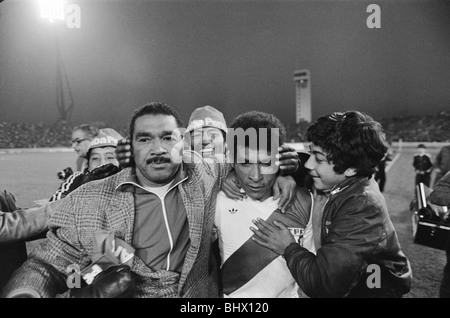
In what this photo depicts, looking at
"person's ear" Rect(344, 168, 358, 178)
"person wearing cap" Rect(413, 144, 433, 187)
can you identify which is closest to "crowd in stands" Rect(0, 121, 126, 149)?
"person wearing cap" Rect(413, 144, 433, 187)

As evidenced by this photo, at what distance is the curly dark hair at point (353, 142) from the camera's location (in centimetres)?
145

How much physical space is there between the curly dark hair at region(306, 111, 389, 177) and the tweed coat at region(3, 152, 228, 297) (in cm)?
63

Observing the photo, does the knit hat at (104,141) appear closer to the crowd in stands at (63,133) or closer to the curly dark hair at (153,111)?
the curly dark hair at (153,111)

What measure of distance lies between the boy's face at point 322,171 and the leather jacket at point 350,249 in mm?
44

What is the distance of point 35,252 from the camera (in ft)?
4.68

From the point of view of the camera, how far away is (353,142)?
1.45m

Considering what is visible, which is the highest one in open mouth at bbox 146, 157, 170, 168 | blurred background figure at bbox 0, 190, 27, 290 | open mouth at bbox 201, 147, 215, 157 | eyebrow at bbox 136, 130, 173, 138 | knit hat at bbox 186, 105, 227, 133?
knit hat at bbox 186, 105, 227, 133

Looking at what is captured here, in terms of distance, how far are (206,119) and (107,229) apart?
1.44m

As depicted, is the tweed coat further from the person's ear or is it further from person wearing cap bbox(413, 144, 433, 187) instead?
person wearing cap bbox(413, 144, 433, 187)

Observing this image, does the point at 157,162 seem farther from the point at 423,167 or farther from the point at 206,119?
the point at 423,167

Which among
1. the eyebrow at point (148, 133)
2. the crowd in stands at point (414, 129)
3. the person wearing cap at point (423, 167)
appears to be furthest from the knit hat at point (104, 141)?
the crowd in stands at point (414, 129)

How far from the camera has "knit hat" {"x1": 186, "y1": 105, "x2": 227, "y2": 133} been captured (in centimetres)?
268

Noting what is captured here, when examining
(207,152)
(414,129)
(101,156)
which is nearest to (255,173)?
(207,152)
